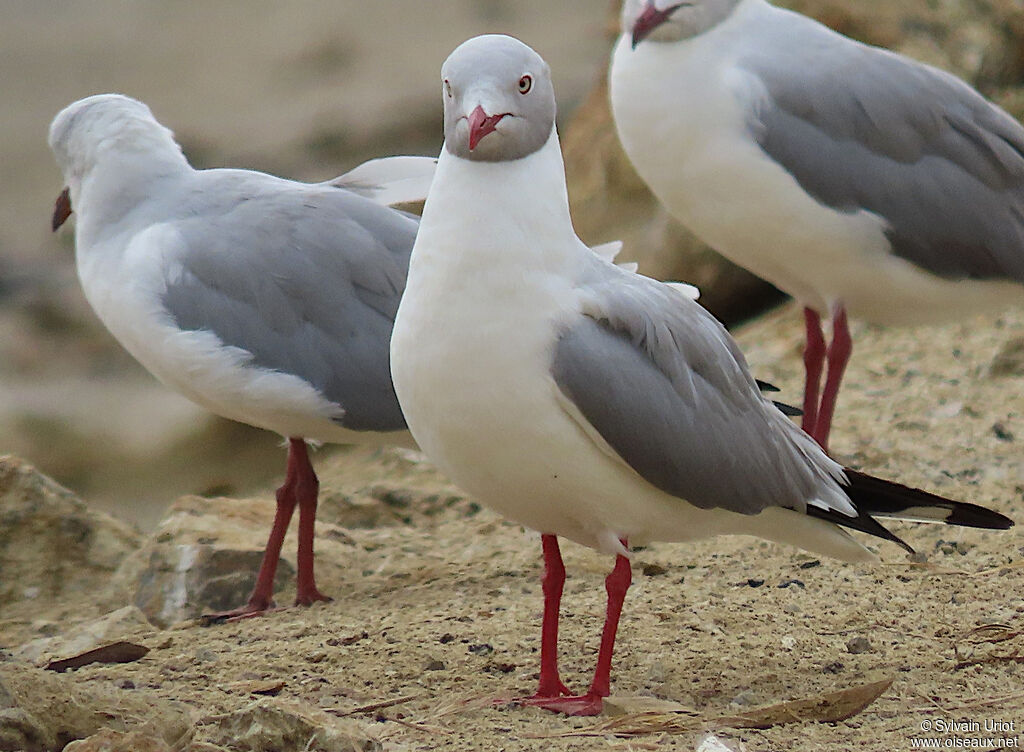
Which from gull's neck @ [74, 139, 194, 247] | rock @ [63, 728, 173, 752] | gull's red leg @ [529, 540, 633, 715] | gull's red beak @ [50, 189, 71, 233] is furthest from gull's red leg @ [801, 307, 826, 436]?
rock @ [63, 728, 173, 752]

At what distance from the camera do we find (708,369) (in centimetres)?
442

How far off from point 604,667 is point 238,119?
1466 centimetres

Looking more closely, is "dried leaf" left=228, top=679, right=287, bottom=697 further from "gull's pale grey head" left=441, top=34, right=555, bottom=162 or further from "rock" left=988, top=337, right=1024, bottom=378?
"rock" left=988, top=337, right=1024, bottom=378

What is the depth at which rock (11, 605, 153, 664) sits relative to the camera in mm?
5340

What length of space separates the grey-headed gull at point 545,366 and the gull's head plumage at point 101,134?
2419 mm

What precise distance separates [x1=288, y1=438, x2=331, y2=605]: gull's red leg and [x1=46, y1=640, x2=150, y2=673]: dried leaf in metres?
1.03

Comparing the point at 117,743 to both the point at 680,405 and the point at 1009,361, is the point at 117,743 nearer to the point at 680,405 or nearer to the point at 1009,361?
the point at 680,405

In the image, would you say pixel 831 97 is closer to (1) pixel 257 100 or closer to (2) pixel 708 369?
(2) pixel 708 369

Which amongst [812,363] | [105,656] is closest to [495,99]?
[105,656]

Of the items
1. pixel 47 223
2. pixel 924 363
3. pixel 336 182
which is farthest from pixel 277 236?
pixel 47 223

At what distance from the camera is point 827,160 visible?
6.26 meters

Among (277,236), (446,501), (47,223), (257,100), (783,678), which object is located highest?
(257,100)

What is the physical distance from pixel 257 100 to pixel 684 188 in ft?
42.3

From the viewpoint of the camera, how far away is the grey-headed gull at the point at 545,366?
3988 mm
